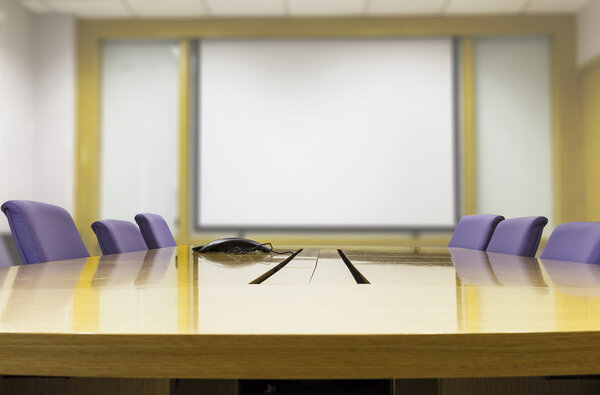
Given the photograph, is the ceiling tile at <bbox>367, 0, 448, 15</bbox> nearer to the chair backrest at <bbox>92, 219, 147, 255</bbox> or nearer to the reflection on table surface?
the chair backrest at <bbox>92, 219, 147, 255</bbox>

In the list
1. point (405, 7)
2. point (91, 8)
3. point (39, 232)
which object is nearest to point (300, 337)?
point (39, 232)

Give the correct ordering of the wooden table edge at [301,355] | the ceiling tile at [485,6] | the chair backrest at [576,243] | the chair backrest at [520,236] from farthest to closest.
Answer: the ceiling tile at [485,6]
the chair backrest at [520,236]
the chair backrest at [576,243]
the wooden table edge at [301,355]

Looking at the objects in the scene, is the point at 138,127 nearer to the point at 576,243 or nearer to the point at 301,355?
the point at 576,243

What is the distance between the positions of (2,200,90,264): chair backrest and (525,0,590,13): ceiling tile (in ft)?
17.1

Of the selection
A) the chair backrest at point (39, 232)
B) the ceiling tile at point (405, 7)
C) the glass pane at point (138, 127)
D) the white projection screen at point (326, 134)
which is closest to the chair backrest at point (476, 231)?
the chair backrest at point (39, 232)

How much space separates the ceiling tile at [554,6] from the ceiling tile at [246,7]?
2.68 meters

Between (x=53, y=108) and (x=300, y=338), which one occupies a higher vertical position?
(x=53, y=108)

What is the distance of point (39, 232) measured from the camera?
5.88ft

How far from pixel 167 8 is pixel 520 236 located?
15.3 ft

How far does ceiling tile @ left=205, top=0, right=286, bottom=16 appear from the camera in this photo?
17.5ft

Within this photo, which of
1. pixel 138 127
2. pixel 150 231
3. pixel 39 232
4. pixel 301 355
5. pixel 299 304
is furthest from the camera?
pixel 138 127

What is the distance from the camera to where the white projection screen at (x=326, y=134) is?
18.4 ft

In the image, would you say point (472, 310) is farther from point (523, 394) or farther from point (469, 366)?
point (523, 394)

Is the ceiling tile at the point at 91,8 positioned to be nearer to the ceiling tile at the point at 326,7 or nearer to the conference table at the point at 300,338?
the ceiling tile at the point at 326,7
